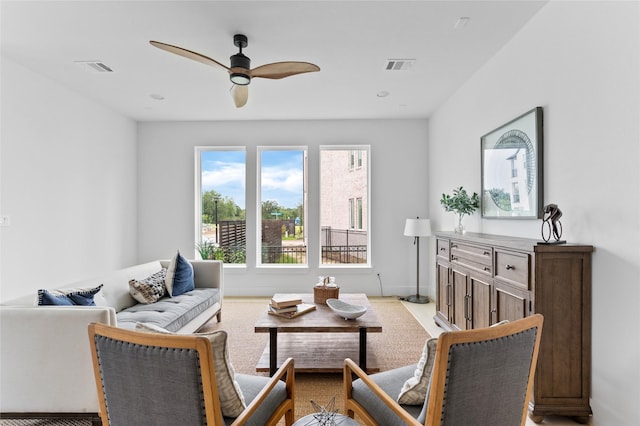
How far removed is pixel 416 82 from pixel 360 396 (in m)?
3.38

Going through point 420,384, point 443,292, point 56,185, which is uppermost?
point 56,185

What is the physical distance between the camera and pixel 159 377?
1245 mm

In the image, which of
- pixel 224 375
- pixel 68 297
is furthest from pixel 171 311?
pixel 224 375

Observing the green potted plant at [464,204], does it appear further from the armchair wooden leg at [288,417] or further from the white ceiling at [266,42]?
the armchair wooden leg at [288,417]

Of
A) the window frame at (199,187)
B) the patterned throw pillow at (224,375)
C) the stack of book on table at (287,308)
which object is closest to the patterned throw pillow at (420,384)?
the patterned throw pillow at (224,375)

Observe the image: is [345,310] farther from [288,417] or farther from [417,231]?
[417,231]

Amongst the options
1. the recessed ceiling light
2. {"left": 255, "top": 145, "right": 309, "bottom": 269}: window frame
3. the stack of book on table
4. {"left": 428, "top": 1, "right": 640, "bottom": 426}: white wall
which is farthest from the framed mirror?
{"left": 255, "top": 145, "right": 309, "bottom": 269}: window frame

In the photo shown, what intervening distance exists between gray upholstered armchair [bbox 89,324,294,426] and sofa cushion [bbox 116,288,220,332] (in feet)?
4.46

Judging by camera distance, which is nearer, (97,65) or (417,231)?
(97,65)

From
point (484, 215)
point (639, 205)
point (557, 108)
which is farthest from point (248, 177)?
point (639, 205)

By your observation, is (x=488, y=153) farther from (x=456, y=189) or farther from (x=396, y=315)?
(x=396, y=315)

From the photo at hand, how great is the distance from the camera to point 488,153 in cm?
339

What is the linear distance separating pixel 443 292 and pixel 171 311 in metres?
2.81

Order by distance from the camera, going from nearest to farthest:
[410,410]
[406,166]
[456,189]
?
1. [410,410]
2. [456,189]
3. [406,166]
